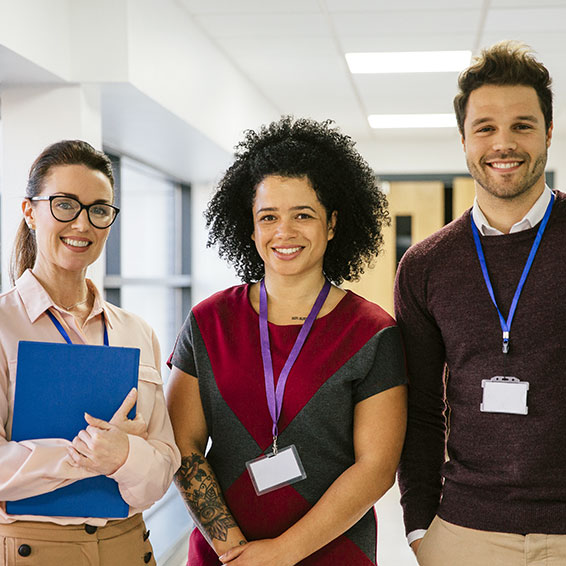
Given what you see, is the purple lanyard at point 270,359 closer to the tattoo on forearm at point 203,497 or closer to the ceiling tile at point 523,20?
the tattoo on forearm at point 203,497

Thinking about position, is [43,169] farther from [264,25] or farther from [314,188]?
[264,25]

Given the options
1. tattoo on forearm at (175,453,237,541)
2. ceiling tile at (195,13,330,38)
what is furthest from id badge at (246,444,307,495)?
ceiling tile at (195,13,330,38)

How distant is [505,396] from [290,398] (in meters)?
0.51

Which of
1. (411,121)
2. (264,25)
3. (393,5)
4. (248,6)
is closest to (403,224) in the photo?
(411,121)

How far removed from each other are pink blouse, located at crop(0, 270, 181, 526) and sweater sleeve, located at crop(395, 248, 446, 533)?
2.20ft

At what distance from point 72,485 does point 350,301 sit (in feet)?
2.62

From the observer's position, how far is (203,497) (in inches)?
72.2

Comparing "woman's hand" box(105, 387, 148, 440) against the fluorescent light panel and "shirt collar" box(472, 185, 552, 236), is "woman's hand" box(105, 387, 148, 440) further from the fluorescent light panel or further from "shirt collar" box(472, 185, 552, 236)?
the fluorescent light panel

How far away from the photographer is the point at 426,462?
6.83 ft

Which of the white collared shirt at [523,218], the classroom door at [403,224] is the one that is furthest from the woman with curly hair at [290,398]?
the classroom door at [403,224]

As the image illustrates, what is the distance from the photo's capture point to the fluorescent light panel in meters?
5.01

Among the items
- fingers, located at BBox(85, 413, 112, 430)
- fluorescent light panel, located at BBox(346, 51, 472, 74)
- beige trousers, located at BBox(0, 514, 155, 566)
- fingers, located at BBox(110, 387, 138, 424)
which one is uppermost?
fluorescent light panel, located at BBox(346, 51, 472, 74)

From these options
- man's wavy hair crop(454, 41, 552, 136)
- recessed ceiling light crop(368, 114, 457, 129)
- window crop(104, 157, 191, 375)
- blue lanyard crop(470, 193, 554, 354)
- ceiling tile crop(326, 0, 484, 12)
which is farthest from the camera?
recessed ceiling light crop(368, 114, 457, 129)

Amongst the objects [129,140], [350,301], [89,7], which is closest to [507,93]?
[350,301]
